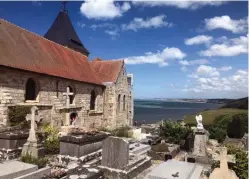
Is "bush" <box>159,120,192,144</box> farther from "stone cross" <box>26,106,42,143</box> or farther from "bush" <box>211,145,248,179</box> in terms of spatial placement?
"stone cross" <box>26,106,42,143</box>

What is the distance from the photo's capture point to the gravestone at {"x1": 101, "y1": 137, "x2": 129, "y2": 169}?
23.2ft

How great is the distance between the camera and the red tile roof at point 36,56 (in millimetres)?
12877

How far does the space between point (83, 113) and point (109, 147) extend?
1191 centimetres

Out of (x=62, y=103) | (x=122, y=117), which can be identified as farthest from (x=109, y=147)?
(x=122, y=117)

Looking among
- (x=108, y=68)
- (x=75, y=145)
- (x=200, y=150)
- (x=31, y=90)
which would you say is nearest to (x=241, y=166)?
(x=200, y=150)

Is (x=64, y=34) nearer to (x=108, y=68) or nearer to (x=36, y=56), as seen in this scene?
(x=108, y=68)

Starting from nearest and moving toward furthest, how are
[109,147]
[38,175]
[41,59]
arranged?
[38,175]
[109,147]
[41,59]

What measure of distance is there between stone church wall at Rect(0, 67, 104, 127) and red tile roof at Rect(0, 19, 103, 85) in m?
0.39

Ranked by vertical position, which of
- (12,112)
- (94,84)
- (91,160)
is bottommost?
(91,160)

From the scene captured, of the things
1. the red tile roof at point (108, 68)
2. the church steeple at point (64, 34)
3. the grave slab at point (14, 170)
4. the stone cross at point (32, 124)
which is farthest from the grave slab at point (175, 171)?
the church steeple at point (64, 34)

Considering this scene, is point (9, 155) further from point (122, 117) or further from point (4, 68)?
point (122, 117)

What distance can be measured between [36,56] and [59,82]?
6.80 feet

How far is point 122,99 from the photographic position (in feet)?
76.9

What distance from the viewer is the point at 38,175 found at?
6.21 m
